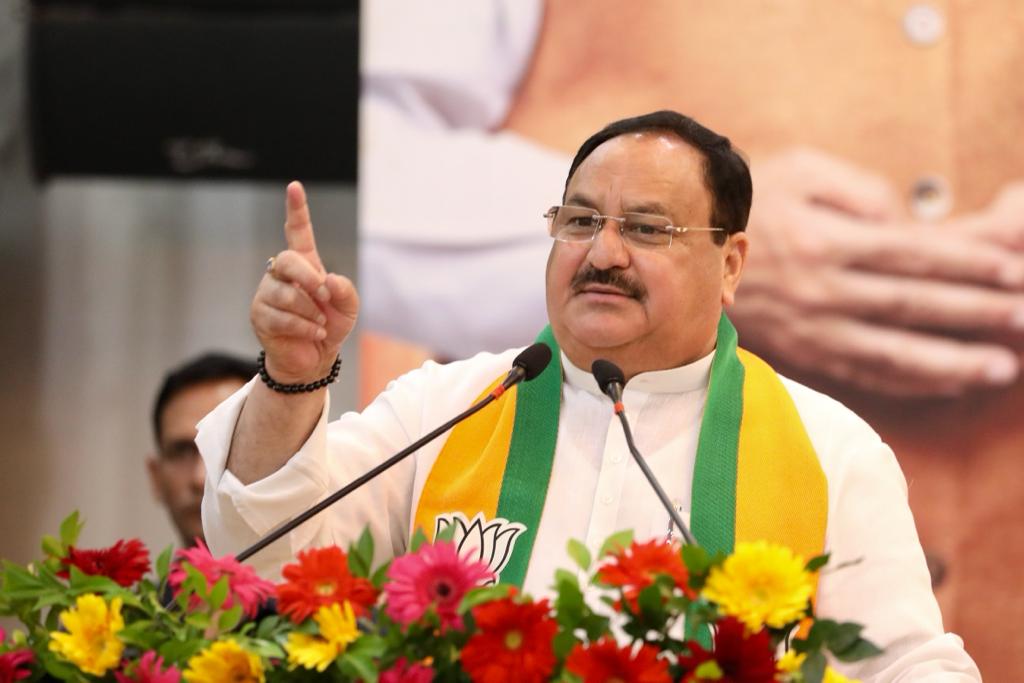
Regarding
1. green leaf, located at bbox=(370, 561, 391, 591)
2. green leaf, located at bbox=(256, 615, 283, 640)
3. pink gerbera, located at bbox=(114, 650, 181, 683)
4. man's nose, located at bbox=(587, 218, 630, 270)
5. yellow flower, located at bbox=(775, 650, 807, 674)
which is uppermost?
man's nose, located at bbox=(587, 218, 630, 270)

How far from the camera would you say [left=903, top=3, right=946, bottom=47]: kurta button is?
3.80 meters

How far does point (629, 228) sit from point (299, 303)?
60 centimetres

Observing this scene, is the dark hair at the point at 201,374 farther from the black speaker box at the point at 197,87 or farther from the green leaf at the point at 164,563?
the green leaf at the point at 164,563

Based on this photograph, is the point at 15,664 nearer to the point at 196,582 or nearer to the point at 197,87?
the point at 196,582

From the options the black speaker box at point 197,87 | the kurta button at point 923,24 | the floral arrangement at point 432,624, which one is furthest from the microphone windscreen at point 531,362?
the black speaker box at point 197,87

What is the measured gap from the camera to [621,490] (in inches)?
88.0

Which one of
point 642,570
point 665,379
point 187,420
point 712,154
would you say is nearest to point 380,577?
point 642,570

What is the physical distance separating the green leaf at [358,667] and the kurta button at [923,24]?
2957 mm

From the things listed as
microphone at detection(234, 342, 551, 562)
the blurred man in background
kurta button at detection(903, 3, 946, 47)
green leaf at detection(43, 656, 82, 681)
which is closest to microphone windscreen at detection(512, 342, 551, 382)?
microphone at detection(234, 342, 551, 562)

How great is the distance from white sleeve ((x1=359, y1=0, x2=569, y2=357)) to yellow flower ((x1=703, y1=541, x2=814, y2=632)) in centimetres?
258

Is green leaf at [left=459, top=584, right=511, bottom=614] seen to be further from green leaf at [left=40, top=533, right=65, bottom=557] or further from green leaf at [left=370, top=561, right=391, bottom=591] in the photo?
green leaf at [left=40, top=533, right=65, bottom=557]

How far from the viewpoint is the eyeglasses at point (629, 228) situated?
7.43 feet

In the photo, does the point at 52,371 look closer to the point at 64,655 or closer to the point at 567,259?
the point at 567,259

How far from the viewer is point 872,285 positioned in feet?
12.4
